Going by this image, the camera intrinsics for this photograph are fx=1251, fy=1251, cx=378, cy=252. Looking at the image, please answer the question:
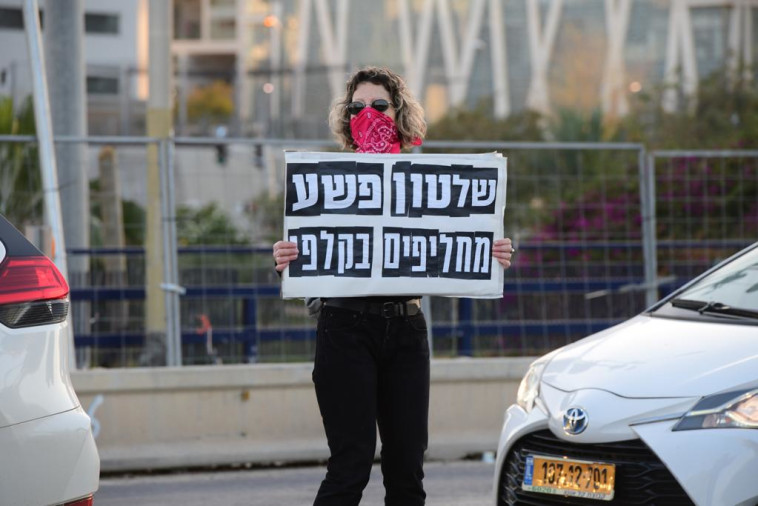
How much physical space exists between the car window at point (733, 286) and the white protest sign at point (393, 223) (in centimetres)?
115

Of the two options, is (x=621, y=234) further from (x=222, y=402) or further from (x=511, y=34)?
(x=511, y=34)

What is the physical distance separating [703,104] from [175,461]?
2560 cm

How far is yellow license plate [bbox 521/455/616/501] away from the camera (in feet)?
14.6

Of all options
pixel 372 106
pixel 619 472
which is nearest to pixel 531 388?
pixel 619 472

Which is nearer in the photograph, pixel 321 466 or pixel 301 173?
pixel 301 173

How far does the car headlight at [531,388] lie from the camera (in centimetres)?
508

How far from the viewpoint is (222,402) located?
8.27 m

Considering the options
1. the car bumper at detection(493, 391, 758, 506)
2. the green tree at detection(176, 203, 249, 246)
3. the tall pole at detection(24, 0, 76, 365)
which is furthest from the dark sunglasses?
the green tree at detection(176, 203, 249, 246)

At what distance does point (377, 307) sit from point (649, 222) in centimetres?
527

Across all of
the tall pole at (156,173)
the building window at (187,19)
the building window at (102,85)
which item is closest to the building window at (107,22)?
the building window at (187,19)

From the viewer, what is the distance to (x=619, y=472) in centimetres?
441

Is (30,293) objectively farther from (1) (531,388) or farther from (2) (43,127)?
(2) (43,127)

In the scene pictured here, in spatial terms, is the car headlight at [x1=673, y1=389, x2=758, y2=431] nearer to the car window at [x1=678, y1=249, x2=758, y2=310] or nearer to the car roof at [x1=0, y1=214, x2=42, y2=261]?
the car window at [x1=678, y1=249, x2=758, y2=310]

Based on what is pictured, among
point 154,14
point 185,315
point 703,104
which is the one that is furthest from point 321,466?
point 703,104
